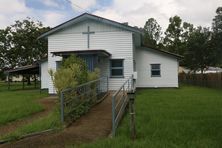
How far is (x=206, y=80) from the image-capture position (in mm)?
26953

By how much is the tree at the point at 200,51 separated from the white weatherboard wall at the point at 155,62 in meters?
10.7

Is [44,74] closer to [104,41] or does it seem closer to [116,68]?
[104,41]

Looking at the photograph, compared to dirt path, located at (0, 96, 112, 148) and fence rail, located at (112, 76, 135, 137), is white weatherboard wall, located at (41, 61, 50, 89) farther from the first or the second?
dirt path, located at (0, 96, 112, 148)

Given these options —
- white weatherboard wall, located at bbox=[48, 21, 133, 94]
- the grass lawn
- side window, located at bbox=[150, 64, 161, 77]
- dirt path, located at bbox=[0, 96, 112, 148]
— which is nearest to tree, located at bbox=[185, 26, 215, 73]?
side window, located at bbox=[150, 64, 161, 77]

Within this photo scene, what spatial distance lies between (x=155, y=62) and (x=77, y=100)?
1383cm

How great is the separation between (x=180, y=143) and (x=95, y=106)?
5944 mm

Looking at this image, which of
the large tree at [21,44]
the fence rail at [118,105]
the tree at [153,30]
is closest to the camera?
the fence rail at [118,105]

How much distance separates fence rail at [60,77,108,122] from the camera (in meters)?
9.17

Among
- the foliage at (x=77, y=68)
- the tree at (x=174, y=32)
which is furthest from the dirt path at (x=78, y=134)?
the tree at (x=174, y=32)

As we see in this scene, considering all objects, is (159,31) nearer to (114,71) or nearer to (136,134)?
(114,71)

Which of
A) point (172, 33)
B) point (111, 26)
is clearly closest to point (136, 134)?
point (111, 26)

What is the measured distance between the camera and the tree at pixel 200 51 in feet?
107

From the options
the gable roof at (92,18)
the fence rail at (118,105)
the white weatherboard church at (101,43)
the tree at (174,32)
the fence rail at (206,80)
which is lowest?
the fence rail at (118,105)

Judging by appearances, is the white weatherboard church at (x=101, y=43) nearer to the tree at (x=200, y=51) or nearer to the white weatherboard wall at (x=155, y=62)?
the white weatherboard wall at (x=155, y=62)
